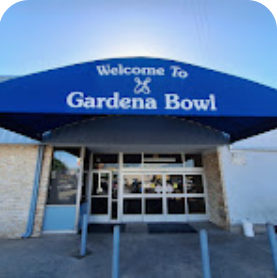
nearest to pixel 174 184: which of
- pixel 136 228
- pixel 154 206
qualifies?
pixel 154 206

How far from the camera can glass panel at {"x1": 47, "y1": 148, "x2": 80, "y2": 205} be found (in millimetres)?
5723

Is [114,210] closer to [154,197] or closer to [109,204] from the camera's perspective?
[109,204]

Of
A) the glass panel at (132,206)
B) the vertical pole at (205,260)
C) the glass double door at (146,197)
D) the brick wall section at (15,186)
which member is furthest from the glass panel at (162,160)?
the vertical pole at (205,260)

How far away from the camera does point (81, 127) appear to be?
5773 mm

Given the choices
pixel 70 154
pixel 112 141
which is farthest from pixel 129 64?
pixel 70 154

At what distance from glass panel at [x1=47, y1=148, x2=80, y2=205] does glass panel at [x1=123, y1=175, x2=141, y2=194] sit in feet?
7.54

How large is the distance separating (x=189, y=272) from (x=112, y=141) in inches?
160

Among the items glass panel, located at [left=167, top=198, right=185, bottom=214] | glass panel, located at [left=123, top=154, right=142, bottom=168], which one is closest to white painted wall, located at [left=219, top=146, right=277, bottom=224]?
glass panel, located at [left=167, top=198, right=185, bottom=214]

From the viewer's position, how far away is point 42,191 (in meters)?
5.56

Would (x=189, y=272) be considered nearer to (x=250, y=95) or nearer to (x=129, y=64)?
(x=250, y=95)

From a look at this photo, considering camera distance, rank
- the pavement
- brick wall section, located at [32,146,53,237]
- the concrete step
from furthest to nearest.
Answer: the concrete step → brick wall section, located at [32,146,53,237] → the pavement

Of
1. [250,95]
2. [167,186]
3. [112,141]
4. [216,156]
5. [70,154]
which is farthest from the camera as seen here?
[167,186]

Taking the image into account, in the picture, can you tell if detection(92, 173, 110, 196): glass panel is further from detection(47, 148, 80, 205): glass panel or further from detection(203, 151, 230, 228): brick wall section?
detection(203, 151, 230, 228): brick wall section

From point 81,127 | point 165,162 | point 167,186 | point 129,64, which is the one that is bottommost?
point 167,186
